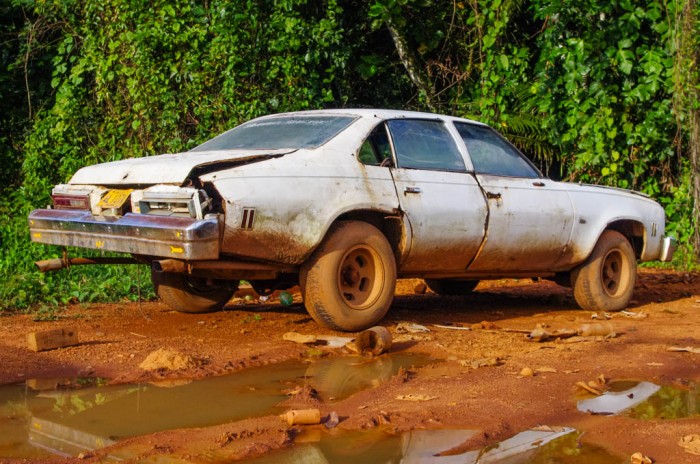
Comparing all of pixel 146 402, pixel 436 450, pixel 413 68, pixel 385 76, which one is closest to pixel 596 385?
pixel 436 450

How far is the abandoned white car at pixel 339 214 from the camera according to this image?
6.13 m

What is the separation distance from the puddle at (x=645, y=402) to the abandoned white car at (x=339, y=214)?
80.6 inches

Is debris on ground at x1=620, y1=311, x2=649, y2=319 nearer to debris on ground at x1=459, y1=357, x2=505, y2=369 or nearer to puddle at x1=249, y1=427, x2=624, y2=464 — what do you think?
debris on ground at x1=459, y1=357, x2=505, y2=369

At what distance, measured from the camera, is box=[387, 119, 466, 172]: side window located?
7.30m

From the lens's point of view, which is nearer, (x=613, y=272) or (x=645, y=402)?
(x=645, y=402)

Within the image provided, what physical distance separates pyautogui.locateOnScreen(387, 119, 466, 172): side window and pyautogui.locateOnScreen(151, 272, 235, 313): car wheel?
1.70 meters

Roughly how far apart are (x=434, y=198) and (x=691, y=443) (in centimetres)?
331

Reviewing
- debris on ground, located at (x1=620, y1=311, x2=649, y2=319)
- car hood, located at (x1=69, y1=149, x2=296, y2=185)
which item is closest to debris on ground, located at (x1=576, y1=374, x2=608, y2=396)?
car hood, located at (x1=69, y1=149, x2=296, y2=185)

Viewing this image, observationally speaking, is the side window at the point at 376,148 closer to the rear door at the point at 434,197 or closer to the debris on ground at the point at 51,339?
the rear door at the point at 434,197

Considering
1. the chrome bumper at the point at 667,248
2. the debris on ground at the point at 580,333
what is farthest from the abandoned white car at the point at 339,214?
the debris on ground at the point at 580,333

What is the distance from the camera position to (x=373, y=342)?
6.35 meters

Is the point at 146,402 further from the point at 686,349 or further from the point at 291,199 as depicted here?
the point at 686,349

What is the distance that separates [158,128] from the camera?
12180mm

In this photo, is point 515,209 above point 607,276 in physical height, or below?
above
